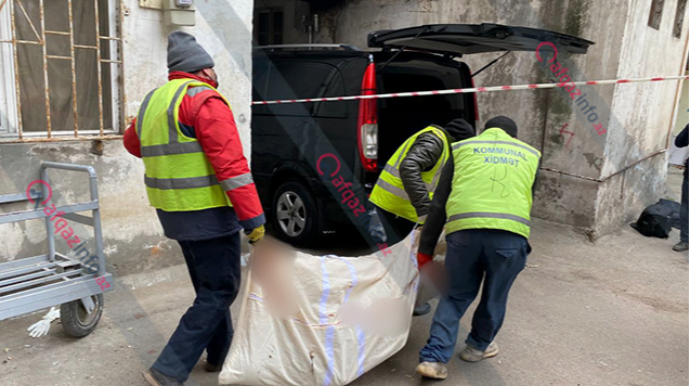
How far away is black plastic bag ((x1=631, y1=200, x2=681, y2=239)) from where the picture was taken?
6.20m

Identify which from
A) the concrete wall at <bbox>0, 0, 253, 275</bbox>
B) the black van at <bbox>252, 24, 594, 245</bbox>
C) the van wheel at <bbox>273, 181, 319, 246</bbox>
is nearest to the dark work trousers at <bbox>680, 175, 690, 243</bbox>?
the black van at <bbox>252, 24, 594, 245</bbox>

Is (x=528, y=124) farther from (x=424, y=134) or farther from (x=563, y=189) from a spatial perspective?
(x=424, y=134)

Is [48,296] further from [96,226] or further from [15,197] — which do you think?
[15,197]

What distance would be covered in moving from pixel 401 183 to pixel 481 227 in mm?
930

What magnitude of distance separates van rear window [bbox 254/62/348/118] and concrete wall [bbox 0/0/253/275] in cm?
68

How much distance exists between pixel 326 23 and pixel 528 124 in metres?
3.47

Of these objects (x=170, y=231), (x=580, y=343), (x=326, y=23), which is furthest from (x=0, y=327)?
(x=326, y=23)

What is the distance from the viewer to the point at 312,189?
5074 mm

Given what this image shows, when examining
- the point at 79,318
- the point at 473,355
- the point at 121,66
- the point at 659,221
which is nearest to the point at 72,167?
the point at 79,318

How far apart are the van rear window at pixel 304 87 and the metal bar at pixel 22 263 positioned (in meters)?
2.51

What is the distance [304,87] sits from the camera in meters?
5.28

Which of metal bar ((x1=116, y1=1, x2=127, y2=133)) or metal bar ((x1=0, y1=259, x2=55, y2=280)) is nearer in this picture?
metal bar ((x1=0, y1=259, x2=55, y2=280))

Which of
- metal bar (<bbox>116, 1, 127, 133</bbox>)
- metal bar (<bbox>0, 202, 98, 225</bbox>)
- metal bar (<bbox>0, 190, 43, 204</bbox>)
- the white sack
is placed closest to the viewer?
the white sack

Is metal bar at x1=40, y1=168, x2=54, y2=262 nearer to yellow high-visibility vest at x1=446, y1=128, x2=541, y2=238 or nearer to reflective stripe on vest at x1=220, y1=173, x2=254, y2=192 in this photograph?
reflective stripe on vest at x1=220, y1=173, x2=254, y2=192
